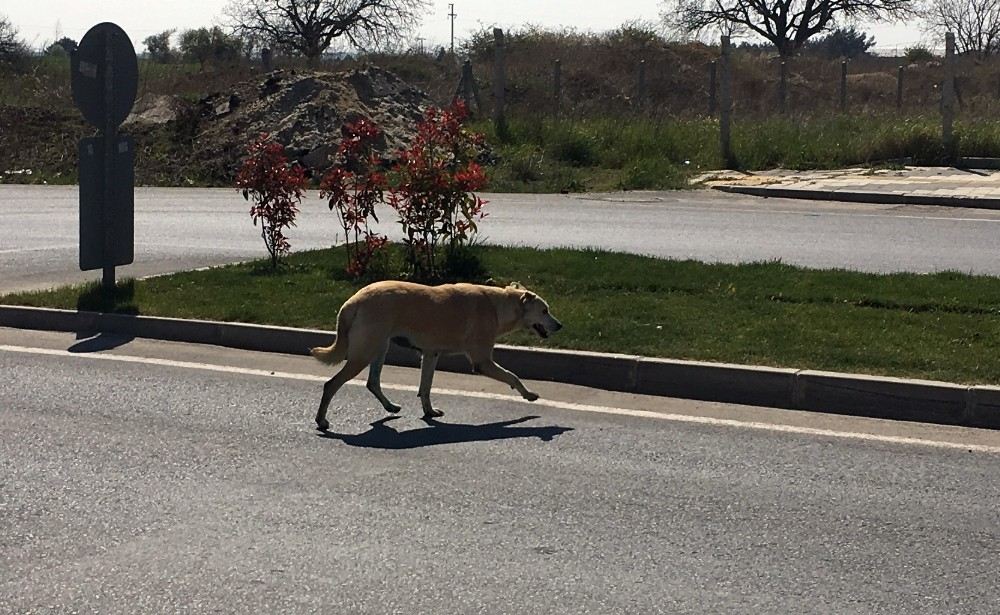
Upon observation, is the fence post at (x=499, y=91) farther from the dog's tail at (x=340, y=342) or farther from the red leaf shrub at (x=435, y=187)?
the dog's tail at (x=340, y=342)

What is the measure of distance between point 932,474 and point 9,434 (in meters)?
5.07

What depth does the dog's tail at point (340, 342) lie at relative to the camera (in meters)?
8.05

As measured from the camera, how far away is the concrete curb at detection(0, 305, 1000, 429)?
8289 millimetres

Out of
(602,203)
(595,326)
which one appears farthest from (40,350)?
(602,203)

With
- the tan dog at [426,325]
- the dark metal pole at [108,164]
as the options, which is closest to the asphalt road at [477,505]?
the tan dog at [426,325]

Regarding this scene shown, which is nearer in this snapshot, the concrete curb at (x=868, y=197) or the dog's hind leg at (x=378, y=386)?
the dog's hind leg at (x=378, y=386)

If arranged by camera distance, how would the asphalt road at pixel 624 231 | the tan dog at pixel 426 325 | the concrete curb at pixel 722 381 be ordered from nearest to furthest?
the tan dog at pixel 426 325
the concrete curb at pixel 722 381
the asphalt road at pixel 624 231

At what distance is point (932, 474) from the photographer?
7.10 m

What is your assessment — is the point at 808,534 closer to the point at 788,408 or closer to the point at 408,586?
the point at 408,586

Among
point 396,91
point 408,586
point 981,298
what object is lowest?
point 408,586

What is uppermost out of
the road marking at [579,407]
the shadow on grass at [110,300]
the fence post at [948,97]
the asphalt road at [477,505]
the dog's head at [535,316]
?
the fence post at [948,97]

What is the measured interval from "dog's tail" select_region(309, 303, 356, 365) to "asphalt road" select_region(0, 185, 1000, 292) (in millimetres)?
5996

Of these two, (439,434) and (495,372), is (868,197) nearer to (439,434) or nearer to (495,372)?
(495,372)

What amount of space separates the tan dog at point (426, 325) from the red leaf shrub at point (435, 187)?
379cm
